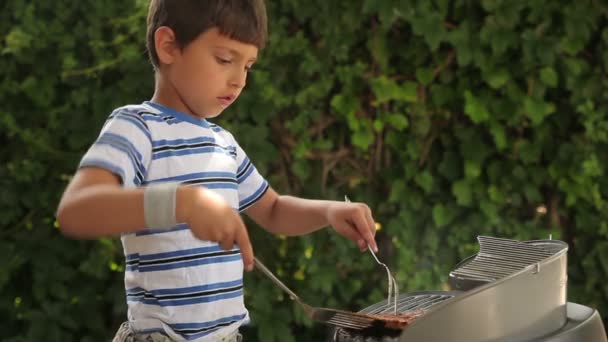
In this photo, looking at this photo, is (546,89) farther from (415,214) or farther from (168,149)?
(168,149)

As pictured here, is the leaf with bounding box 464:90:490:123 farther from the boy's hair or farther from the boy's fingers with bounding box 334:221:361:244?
the boy's hair

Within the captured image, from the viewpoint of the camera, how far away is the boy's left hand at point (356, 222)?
1771 millimetres

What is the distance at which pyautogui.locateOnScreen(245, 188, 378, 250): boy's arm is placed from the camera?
70.1 inches

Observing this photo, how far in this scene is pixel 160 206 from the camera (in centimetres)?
131

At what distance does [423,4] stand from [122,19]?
3.13 feet

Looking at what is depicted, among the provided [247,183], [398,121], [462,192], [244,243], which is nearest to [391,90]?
[398,121]

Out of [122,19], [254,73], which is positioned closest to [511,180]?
[254,73]

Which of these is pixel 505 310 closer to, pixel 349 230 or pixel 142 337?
pixel 349 230

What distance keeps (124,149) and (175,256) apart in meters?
0.22

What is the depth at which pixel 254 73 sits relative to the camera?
2.94 m

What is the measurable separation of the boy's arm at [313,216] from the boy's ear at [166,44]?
1.33 feet

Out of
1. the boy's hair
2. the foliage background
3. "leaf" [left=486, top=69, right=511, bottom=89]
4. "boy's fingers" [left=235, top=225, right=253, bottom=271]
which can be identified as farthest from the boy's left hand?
"leaf" [left=486, top=69, right=511, bottom=89]

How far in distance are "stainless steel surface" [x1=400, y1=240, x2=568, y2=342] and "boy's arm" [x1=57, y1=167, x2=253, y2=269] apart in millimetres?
333

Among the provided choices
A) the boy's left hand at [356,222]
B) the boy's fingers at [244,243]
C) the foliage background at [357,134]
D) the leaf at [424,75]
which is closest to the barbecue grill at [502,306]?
the boy's left hand at [356,222]
